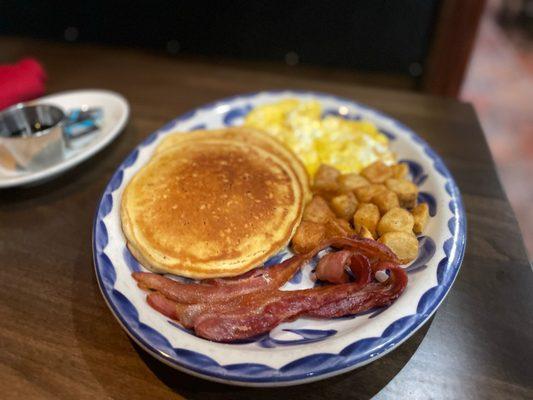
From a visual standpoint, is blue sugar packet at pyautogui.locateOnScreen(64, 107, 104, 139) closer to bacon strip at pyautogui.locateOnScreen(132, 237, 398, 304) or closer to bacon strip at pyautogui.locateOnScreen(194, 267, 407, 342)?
bacon strip at pyautogui.locateOnScreen(132, 237, 398, 304)

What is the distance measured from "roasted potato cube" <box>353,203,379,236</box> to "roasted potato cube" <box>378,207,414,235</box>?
0.03 metres

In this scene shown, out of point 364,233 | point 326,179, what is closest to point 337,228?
point 364,233

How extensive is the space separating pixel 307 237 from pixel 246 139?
2.04 feet

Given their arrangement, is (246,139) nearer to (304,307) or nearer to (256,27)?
(304,307)

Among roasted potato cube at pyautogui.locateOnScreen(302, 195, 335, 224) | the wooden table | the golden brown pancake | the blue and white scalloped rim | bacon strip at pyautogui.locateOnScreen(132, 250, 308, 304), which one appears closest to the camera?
the blue and white scalloped rim

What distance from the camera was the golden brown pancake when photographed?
1.71m

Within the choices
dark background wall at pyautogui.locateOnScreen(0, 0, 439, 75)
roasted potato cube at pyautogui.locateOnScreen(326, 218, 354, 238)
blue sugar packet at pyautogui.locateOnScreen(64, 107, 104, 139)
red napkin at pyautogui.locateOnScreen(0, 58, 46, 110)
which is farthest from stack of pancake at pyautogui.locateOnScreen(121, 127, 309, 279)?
dark background wall at pyautogui.locateOnScreen(0, 0, 439, 75)

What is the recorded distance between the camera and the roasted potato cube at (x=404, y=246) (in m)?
1.27

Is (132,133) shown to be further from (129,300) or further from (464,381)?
(464,381)

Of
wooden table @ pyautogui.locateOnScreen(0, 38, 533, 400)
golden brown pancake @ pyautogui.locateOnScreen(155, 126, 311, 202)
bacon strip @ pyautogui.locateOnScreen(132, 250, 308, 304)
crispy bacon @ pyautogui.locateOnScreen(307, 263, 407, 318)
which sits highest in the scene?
golden brown pancake @ pyautogui.locateOnScreen(155, 126, 311, 202)

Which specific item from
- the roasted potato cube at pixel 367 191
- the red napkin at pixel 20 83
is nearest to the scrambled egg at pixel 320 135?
the roasted potato cube at pixel 367 191

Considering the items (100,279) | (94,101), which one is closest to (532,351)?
(100,279)

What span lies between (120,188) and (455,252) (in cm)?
115

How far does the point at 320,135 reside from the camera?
72.7 inches
